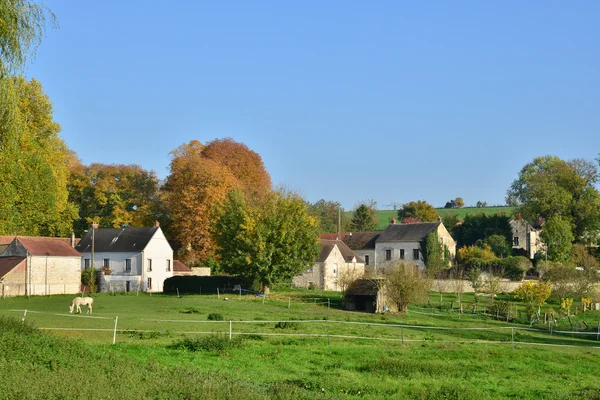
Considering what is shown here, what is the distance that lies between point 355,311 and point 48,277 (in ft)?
84.4

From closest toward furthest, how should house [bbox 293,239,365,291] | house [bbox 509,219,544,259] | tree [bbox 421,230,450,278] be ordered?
house [bbox 293,239,365,291] < tree [bbox 421,230,450,278] < house [bbox 509,219,544,259]

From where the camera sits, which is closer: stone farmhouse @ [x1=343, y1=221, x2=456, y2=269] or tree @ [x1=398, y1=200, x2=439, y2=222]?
stone farmhouse @ [x1=343, y1=221, x2=456, y2=269]

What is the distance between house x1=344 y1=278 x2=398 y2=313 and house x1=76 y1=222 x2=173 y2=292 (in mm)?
23089

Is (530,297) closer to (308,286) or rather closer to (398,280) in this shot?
(398,280)

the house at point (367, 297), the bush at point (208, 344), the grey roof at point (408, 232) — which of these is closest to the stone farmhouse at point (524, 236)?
the grey roof at point (408, 232)

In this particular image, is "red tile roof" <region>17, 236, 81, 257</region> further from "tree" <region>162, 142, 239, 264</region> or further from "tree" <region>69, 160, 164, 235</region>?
"tree" <region>69, 160, 164, 235</region>

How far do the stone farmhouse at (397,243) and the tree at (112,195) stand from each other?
2542 centimetres

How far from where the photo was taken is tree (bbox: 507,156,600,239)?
82562 mm

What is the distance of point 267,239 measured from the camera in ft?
196

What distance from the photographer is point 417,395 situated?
18891 millimetres

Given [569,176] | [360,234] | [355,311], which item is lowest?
[355,311]

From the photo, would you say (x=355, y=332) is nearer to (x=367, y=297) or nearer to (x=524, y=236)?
(x=367, y=297)

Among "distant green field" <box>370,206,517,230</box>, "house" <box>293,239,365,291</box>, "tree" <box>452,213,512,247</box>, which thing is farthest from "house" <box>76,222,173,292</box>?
"distant green field" <box>370,206,517,230</box>

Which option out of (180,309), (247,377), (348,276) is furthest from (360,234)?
(247,377)
